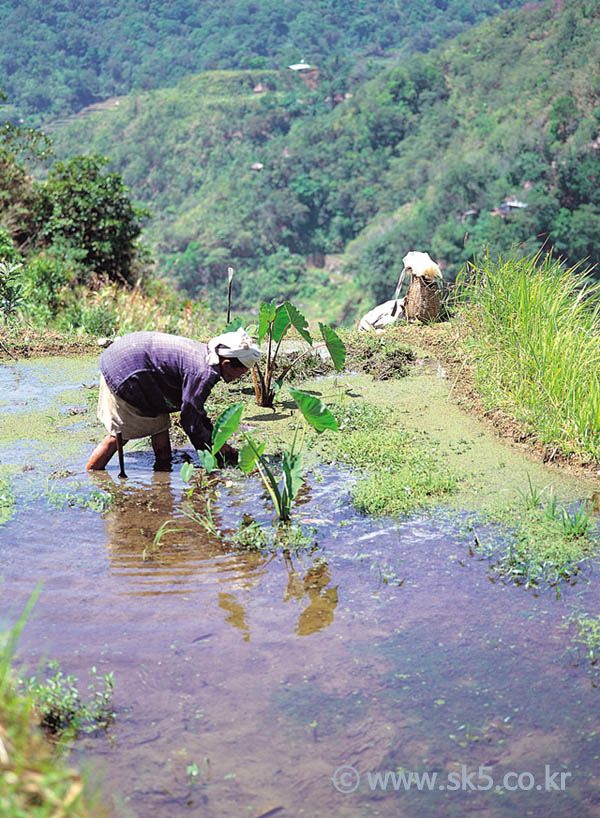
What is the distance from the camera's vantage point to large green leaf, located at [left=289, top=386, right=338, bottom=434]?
501 centimetres

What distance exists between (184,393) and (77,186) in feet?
33.1

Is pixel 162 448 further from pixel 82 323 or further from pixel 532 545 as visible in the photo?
pixel 82 323

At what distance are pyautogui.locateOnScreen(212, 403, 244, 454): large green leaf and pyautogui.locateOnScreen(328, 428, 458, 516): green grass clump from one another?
2.86ft

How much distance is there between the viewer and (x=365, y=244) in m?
63.9

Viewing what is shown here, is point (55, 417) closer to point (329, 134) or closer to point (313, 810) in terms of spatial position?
point (313, 810)

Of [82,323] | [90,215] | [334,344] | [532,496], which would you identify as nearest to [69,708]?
[532,496]

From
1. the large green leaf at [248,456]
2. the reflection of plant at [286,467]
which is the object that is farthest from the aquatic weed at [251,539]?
the large green leaf at [248,456]

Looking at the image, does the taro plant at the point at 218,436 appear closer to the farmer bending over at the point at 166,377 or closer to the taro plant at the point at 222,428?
the taro plant at the point at 222,428

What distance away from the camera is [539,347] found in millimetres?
6793

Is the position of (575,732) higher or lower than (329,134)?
higher

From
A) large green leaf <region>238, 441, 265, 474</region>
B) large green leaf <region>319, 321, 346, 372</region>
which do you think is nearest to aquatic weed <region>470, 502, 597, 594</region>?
large green leaf <region>238, 441, 265, 474</region>

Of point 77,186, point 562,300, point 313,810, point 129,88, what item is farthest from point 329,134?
point 313,810

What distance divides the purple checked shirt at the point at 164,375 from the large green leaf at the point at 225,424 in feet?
0.96

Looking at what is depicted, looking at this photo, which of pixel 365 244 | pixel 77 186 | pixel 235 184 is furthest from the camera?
pixel 235 184
